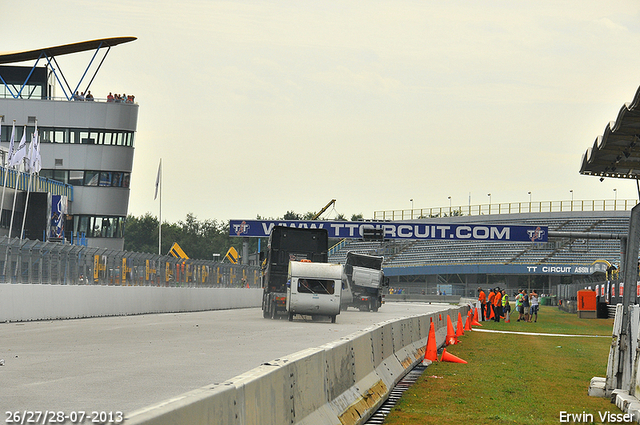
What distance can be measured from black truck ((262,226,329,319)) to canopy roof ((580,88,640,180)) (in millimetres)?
22086

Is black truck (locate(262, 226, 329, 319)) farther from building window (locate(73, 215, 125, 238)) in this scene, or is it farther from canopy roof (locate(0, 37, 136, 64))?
building window (locate(73, 215, 125, 238))

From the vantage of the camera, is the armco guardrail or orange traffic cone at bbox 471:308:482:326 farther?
orange traffic cone at bbox 471:308:482:326

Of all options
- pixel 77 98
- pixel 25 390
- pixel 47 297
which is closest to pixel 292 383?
pixel 25 390

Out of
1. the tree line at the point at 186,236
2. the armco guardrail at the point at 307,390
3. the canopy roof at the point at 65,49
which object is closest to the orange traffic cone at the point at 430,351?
the armco guardrail at the point at 307,390

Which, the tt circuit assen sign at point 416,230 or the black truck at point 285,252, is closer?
the black truck at point 285,252

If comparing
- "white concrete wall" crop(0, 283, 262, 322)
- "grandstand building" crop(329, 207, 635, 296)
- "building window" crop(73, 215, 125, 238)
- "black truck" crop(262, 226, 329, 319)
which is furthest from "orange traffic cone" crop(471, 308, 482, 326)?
"grandstand building" crop(329, 207, 635, 296)

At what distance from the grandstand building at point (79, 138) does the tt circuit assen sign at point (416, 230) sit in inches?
500

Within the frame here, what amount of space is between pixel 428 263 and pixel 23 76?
164ft

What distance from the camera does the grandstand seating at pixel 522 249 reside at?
9500 centimetres

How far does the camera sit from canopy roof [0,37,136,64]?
68375 millimetres

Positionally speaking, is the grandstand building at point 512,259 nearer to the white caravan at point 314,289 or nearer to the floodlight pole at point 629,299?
the white caravan at point 314,289

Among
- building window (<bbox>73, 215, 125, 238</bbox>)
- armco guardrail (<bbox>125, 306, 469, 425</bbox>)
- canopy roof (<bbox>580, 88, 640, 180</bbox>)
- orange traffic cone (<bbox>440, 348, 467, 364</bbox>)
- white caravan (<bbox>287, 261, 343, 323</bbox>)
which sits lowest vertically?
orange traffic cone (<bbox>440, 348, 467, 364</bbox>)

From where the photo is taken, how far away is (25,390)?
10.6 metres

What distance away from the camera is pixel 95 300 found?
31125 millimetres
